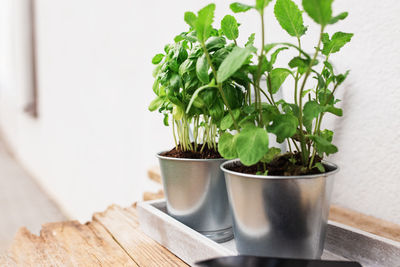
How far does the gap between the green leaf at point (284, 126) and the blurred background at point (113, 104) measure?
20cm

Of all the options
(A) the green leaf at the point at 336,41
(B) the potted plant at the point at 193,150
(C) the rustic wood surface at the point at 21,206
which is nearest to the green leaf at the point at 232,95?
(B) the potted plant at the point at 193,150

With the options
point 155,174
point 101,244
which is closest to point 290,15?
point 101,244

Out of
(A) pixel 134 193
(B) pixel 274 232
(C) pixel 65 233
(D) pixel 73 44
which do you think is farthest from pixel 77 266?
(D) pixel 73 44

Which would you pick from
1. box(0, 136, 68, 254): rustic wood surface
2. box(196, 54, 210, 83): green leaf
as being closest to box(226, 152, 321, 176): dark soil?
box(196, 54, 210, 83): green leaf

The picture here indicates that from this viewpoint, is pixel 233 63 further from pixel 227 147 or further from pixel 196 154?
pixel 196 154

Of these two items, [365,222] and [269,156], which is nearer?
[269,156]

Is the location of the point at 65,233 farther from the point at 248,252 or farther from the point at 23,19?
the point at 23,19

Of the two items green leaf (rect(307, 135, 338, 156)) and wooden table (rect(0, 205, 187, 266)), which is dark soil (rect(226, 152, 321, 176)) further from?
wooden table (rect(0, 205, 187, 266))

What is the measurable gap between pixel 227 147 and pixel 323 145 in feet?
0.32

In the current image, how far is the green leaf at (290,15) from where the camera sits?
0.36 meters

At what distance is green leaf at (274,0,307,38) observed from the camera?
1.19ft

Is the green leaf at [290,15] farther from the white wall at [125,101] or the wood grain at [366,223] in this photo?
the wood grain at [366,223]

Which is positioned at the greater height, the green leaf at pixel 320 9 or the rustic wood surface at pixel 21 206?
the green leaf at pixel 320 9

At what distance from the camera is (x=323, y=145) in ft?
1.16
